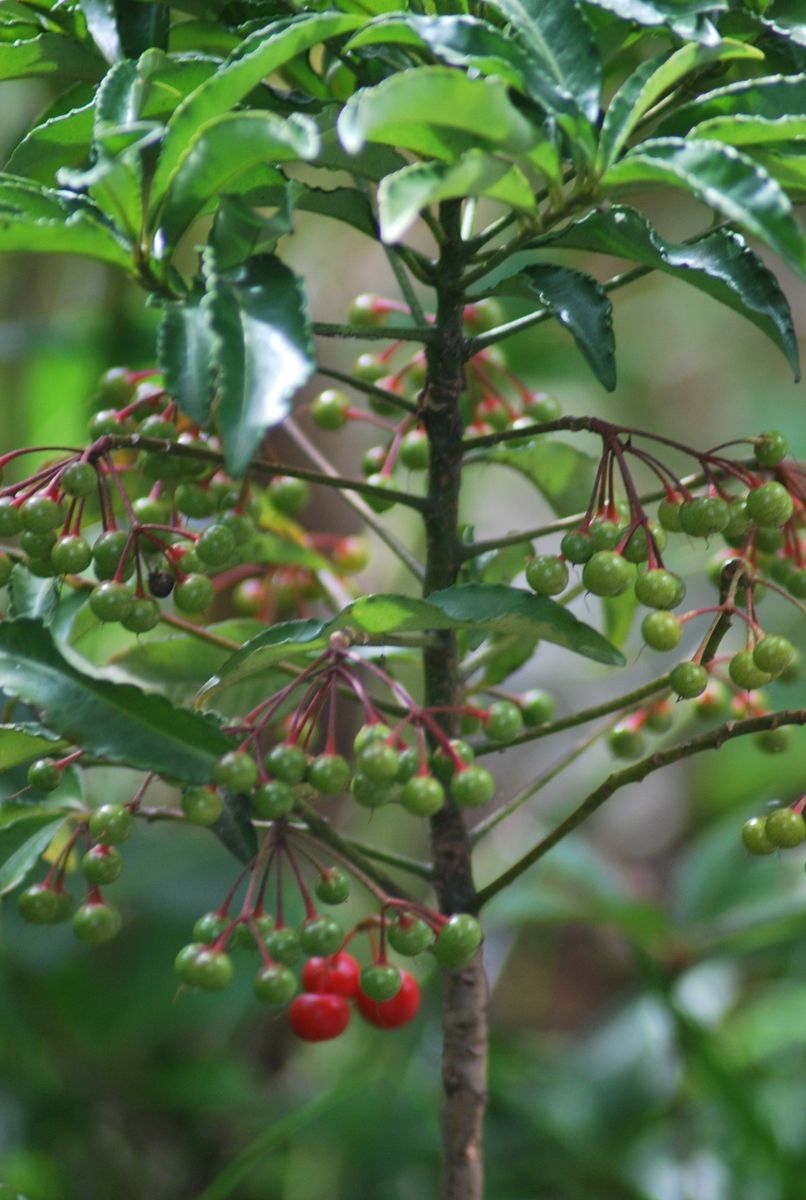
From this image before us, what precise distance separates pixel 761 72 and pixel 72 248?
0.48 meters

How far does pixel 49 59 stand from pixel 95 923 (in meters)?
0.52

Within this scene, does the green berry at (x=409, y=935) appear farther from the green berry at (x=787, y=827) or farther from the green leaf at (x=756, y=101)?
the green leaf at (x=756, y=101)

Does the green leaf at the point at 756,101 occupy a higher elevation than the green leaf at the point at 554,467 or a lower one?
higher

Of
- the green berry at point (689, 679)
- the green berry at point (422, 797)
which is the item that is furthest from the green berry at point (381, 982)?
the green berry at point (689, 679)

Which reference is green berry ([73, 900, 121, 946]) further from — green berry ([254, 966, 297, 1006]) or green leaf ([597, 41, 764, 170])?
green leaf ([597, 41, 764, 170])

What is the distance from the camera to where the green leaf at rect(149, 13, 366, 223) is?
0.59 meters

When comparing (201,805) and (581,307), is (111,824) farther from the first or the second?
(581,307)

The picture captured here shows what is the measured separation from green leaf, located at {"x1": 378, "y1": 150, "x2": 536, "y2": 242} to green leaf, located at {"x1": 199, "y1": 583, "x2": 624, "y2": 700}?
0.69ft

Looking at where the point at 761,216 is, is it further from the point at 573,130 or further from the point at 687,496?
the point at 687,496

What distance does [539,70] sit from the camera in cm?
62

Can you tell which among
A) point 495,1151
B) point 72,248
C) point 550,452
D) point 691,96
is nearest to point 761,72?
point 691,96

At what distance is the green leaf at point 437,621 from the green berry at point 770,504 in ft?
0.37

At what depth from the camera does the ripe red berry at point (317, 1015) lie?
0.85 m

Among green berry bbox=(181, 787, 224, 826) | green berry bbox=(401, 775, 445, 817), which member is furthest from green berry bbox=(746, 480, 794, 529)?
green berry bbox=(181, 787, 224, 826)
